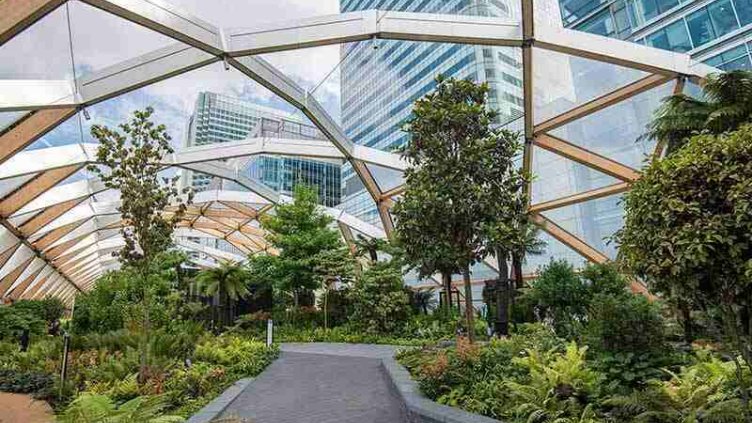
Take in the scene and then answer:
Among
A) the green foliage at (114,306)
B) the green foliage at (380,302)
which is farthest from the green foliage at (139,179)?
the green foliage at (380,302)

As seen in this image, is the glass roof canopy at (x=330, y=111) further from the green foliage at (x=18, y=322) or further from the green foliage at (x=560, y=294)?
the green foliage at (x=560, y=294)

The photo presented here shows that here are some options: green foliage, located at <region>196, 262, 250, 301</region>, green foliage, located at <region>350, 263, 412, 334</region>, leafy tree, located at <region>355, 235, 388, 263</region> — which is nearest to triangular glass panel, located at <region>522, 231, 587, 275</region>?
green foliage, located at <region>350, 263, 412, 334</region>

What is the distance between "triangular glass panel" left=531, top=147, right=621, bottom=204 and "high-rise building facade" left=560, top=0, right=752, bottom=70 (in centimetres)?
1176

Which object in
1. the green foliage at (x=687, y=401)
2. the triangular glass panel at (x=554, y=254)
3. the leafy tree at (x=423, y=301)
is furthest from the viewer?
the leafy tree at (x=423, y=301)

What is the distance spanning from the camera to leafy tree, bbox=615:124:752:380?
2.97 m

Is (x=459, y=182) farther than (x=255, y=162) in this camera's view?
No

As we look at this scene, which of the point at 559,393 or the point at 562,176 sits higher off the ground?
the point at 562,176

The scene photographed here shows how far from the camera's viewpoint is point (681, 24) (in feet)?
75.5

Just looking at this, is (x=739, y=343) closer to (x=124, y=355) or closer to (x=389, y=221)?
(x=124, y=355)

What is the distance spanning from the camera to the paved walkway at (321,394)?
6137mm

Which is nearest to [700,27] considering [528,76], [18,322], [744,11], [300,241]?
[744,11]

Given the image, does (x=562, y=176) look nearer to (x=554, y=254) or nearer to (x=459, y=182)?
→ (x=554, y=254)

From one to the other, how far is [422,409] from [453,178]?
392 centimetres

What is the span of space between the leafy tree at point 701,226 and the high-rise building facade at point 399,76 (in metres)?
5.83
